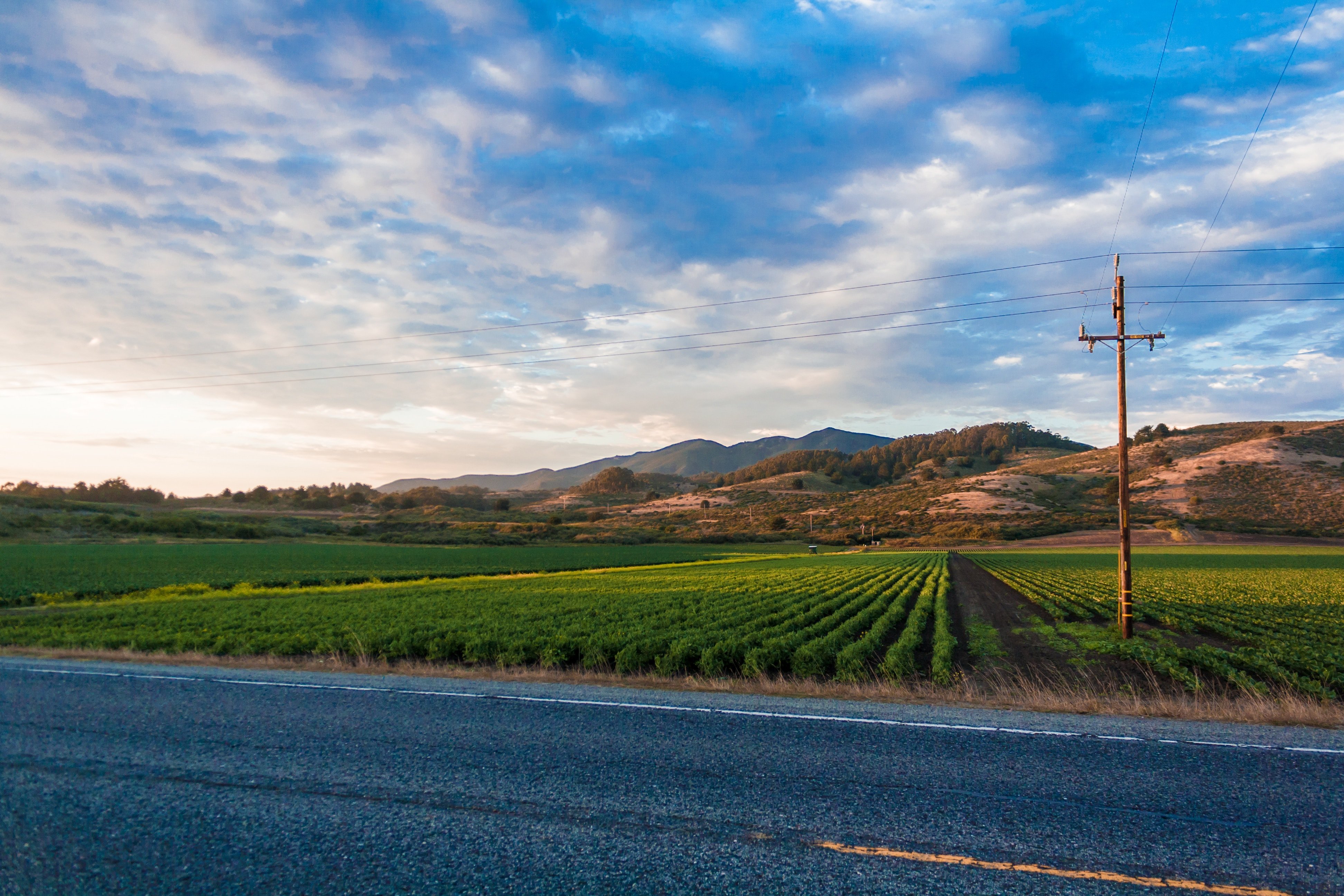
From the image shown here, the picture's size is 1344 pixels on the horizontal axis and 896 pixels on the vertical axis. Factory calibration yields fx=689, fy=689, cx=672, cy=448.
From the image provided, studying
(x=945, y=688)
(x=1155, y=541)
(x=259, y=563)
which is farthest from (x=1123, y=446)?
(x=1155, y=541)

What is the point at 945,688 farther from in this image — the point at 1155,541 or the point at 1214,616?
the point at 1155,541

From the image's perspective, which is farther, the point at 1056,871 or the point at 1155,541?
the point at 1155,541

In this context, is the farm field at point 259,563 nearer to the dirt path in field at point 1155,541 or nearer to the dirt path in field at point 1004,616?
the dirt path in field at point 1004,616

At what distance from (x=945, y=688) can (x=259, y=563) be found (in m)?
60.6

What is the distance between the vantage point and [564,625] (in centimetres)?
2202

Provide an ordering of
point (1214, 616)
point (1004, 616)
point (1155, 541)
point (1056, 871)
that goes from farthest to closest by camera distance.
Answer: point (1155, 541), point (1004, 616), point (1214, 616), point (1056, 871)

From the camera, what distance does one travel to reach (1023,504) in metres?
148

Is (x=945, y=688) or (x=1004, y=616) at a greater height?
(x=945, y=688)

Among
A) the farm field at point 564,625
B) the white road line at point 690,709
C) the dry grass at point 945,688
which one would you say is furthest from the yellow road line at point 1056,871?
the farm field at point 564,625

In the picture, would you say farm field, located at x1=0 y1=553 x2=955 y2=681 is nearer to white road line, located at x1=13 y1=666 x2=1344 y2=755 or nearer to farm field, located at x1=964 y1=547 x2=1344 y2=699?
white road line, located at x1=13 y1=666 x2=1344 y2=755

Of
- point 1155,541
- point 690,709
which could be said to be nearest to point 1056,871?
point 690,709

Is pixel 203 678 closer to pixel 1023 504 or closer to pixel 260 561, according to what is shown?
pixel 260 561

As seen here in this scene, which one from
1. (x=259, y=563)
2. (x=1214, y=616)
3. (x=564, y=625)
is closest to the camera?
(x=564, y=625)

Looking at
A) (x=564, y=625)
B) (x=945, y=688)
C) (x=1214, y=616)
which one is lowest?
(x=1214, y=616)
